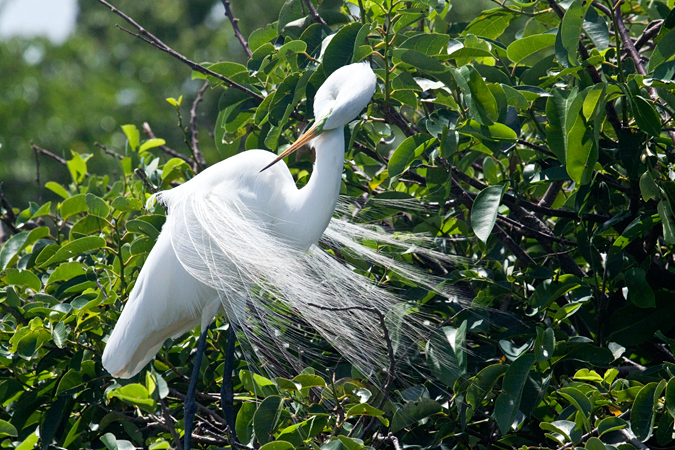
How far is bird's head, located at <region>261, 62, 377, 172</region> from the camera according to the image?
4.69ft

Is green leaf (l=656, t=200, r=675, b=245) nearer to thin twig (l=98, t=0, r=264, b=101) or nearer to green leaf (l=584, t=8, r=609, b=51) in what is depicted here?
green leaf (l=584, t=8, r=609, b=51)

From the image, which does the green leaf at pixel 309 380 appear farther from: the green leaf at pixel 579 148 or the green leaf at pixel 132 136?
the green leaf at pixel 132 136

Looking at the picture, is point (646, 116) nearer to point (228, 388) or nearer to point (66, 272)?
point (228, 388)

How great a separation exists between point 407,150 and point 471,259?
41cm

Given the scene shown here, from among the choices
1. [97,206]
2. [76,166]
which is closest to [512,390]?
[97,206]

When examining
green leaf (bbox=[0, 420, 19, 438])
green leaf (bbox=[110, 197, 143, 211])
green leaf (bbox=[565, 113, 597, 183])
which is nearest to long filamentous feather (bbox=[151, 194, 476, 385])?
green leaf (bbox=[110, 197, 143, 211])

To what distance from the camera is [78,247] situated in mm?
1668

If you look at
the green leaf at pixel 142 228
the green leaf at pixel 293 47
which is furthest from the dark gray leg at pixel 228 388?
the green leaf at pixel 293 47

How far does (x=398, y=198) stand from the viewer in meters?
1.66

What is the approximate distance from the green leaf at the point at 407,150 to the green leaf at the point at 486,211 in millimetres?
172

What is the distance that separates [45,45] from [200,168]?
975 cm

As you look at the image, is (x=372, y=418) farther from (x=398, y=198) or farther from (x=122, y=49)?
(x=122, y=49)

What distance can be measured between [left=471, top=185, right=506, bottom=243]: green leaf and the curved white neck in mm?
366

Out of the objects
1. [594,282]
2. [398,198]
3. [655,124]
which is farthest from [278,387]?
[655,124]
